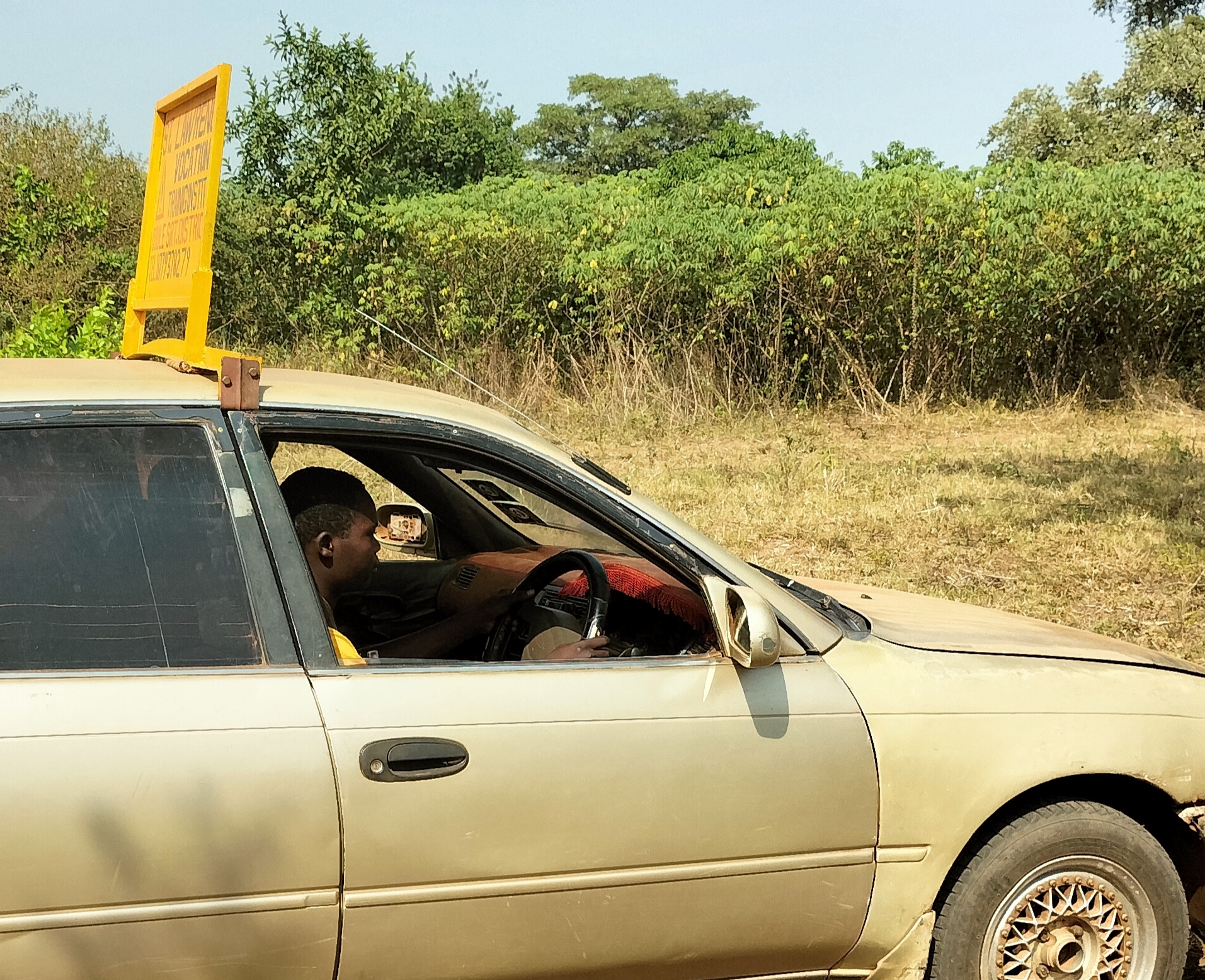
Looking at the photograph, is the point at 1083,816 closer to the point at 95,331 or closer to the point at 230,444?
the point at 230,444

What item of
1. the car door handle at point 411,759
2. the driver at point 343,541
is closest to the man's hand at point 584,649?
the driver at point 343,541

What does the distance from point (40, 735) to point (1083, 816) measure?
7.21 feet

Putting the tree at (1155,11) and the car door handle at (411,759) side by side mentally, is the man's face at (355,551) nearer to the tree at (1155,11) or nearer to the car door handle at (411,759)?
the car door handle at (411,759)

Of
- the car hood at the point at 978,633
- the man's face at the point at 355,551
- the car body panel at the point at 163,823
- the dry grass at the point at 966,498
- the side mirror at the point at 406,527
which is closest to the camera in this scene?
the car body panel at the point at 163,823

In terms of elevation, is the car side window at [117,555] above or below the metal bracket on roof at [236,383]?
below

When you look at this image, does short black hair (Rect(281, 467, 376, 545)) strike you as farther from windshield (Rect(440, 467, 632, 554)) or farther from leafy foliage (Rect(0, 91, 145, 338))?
leafy foliage (Rect(0, 91, 145, 338))

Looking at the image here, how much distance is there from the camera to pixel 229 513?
2.54 metres

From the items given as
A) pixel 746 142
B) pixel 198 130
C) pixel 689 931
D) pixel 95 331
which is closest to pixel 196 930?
pixel 689 931

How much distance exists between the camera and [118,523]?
249 cm

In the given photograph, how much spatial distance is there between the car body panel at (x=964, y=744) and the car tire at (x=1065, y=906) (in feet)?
0.33

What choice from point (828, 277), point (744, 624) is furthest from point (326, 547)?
point (828, 277)

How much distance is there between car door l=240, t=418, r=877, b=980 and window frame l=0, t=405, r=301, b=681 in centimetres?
3

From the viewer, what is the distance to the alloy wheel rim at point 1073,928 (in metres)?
2.93

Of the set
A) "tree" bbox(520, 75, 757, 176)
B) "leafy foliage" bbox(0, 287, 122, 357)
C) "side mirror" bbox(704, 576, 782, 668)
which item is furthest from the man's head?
"tree" bbox(520, 75, 757, 176)
